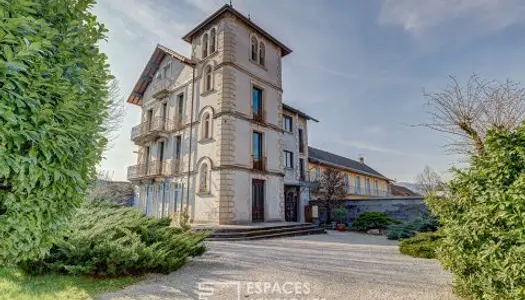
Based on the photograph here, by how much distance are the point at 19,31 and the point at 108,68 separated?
3.39ft

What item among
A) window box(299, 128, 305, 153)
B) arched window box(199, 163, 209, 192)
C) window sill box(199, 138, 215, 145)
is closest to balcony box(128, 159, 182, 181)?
arched window box(199, 163, 209, 192)

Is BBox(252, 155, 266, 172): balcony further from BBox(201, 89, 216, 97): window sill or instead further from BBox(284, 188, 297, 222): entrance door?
BBox(284, 188, 297, 222): entrance door

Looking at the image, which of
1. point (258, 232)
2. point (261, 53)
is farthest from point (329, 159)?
point (258, 232)

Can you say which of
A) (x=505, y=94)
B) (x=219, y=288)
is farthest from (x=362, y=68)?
(x=219, y=288)

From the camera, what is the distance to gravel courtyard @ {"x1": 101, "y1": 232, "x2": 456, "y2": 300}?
3.89 meters

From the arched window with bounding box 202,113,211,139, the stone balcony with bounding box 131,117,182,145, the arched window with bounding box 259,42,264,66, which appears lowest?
the arched window with bounding box 202,113,211,139

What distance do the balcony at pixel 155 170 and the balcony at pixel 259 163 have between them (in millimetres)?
4671

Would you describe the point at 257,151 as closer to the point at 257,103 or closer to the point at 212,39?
the point at 257,103

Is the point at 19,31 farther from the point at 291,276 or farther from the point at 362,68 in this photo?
the point at 362,68

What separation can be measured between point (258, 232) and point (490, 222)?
31.5 ft

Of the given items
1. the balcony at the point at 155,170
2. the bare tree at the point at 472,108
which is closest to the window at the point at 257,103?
the balcony at the point at 155,170

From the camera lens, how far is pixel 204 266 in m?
5.72

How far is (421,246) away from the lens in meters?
7.34

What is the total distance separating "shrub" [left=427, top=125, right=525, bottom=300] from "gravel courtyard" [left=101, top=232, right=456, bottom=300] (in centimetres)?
74
